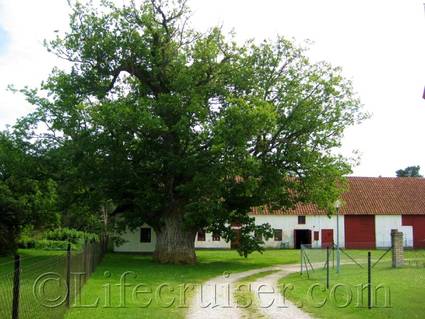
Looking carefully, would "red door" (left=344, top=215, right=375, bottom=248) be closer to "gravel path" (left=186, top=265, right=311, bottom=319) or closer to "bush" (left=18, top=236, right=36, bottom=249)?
"bush" (left=18, top=236, right=36, bottom=249)

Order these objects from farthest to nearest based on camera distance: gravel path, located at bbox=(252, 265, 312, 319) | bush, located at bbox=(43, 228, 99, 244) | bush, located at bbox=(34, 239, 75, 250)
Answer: bush, located at bbox=(43, 228, 99, 244)
bush, located at bbox=(34, 239, 75, 250)
gravel path, located at bbox=(252, 265, 312, 319)

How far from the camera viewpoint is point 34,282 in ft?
34.7

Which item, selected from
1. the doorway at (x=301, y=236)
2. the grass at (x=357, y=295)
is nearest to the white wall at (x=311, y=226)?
the doorway at (x=301, y=236)

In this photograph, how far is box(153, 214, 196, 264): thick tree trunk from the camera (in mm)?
34531

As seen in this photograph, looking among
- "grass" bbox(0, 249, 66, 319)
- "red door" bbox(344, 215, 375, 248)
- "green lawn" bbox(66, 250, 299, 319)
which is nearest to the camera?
"grass" bbox(0, 249, 66, 319)

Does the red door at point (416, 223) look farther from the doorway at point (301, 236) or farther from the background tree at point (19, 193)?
the background tree at point (19, 193)

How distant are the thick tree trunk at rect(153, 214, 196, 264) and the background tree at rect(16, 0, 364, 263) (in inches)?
2.5

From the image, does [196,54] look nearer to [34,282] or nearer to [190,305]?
[190,305]

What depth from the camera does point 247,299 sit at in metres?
17.3

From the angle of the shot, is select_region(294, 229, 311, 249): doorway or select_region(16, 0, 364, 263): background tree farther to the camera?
select_region(294, 229, 311, 249): doorway

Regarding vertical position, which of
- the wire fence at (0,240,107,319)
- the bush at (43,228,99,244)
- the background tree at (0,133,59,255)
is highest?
the background tree at (0,133,59,255)

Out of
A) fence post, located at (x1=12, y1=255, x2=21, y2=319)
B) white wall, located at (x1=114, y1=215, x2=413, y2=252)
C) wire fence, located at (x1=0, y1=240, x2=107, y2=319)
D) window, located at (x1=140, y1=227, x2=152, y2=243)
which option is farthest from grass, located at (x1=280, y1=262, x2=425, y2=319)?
white wall, located at (x1=114, y1=215, x2=413, y2=252)

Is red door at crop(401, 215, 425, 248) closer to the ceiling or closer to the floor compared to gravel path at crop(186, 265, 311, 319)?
closer to the ceiling

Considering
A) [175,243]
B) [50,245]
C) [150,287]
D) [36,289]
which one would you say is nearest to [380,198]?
[175,243]
